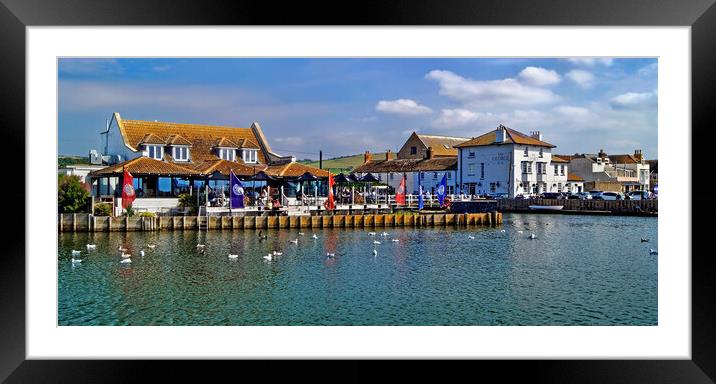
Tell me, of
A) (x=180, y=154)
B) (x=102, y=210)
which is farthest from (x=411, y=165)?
(x=102, y=210)

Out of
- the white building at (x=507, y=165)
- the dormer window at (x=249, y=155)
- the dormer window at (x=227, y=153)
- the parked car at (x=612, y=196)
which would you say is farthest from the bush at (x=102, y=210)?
the parked car at (x=612, y=196)

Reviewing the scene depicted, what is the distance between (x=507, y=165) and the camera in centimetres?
5228

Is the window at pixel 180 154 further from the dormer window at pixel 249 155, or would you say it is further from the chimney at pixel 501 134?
the chimney at pixel 501 134

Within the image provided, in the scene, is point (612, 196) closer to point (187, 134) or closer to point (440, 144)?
point (440, 144)

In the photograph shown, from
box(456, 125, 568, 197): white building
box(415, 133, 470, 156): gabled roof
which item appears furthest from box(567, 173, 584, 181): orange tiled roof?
box(415, 133, 470, 156): gabled roof

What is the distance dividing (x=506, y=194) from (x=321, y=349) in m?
45.4

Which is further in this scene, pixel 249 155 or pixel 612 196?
pixel 612 196

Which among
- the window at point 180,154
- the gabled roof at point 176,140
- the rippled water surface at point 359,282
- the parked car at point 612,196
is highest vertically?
the gabled roof at point 176,140

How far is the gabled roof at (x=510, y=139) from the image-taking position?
52056 mm

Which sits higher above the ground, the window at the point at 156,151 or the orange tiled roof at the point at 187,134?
the orange tiled roof at the point at 187,134

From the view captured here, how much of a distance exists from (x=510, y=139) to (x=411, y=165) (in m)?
10.7

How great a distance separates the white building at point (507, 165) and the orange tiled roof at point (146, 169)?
26.3m
